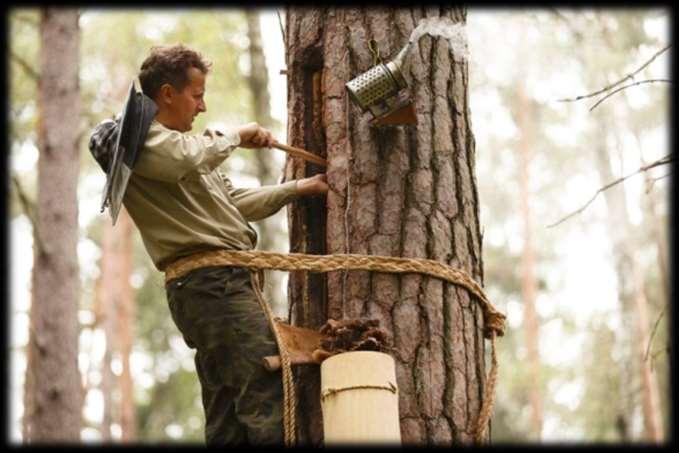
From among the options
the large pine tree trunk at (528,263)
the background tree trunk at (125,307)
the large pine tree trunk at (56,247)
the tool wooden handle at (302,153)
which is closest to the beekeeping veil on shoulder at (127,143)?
the tool wooden handle at (302,153)

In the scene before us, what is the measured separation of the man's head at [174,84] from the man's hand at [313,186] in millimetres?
466

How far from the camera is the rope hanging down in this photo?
3014 millimetres

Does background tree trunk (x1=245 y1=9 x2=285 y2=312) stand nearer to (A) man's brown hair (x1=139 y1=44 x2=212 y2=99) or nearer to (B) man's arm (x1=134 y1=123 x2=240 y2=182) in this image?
(A) man's brown hair (x1=139 y1=44 x2=212 y2=99)

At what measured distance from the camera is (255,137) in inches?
136

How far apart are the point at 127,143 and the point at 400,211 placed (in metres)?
0.92

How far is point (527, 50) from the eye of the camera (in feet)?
52.9

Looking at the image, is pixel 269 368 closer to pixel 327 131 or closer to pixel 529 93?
pixel 327 131

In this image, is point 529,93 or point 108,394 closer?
point 108,394

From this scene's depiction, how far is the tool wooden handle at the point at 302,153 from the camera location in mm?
3443

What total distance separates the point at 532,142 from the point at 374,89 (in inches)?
561

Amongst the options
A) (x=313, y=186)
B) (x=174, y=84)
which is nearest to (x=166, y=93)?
(x=174, y=84)

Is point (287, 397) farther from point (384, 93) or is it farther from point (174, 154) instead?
point (384, 93)

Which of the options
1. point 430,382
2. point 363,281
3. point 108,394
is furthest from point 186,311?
point 108,394

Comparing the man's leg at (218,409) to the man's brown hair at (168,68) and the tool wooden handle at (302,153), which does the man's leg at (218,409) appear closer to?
the tool wooden handle at (302,153)
